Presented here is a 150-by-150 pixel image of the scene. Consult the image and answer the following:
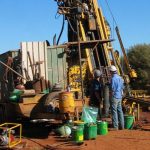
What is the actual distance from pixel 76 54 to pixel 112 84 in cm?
326

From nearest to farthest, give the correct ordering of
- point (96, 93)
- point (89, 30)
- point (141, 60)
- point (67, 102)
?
point (67, 102) → point (96, 93) → point (89, 30) → point (141, 60)

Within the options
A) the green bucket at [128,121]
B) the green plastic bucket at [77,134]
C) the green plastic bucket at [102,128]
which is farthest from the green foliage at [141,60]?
the green plastic bucket at [77,134]

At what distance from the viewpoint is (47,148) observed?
10.5m

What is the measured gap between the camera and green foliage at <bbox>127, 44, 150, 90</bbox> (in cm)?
4032

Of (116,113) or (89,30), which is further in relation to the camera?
(89,30)

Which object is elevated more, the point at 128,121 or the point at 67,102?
the point at 67,102

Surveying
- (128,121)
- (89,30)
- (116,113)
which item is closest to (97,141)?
(116,113)

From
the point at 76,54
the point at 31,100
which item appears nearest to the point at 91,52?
the point at 76,54

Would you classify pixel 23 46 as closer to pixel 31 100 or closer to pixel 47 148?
pixel 31 100

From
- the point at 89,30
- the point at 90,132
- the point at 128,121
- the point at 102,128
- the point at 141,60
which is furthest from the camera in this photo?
the point at 141,60

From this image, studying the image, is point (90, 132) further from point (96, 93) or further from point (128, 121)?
point (96, 93)

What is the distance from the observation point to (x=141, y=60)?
4344 cm

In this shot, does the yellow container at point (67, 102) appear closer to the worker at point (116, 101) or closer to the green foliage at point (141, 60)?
the worker at point (116, 101)

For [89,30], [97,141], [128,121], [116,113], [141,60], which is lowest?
[97,141]
